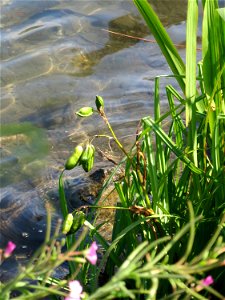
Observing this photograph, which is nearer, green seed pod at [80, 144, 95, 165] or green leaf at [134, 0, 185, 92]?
green seed pod at [80, 144, 95, 165]

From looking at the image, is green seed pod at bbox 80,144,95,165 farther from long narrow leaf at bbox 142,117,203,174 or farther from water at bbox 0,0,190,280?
water at bbox 0,0,190,280

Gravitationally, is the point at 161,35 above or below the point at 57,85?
above

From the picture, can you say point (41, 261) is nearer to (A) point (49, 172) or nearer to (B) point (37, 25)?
(A) point (49, 172)

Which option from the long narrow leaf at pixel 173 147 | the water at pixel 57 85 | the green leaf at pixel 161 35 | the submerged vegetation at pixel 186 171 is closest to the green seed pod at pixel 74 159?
the submerged vegetation at pixel 186 171

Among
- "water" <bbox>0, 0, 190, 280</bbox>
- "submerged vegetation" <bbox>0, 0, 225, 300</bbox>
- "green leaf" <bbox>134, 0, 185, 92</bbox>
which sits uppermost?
"green leaf" <bbox>134, 0, 185, 92</bbox>

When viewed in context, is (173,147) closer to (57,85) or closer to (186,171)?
(186,171)

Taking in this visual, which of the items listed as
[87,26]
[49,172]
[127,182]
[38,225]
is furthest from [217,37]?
[87,26]

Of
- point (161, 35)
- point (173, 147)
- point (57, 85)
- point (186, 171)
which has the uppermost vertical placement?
Answer: point (161, 35)

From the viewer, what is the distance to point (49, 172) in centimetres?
453

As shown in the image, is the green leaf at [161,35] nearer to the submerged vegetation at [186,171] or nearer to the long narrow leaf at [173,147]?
the submerged vegetation at [186,171]

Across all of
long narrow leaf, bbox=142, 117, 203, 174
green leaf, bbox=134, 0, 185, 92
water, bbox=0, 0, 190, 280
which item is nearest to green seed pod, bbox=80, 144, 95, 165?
long narrow leaf, bbox=142, 117, 203, 174

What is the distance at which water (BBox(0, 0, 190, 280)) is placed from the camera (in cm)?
432

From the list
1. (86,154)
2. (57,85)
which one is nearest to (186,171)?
(86,154)

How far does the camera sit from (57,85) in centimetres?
577
